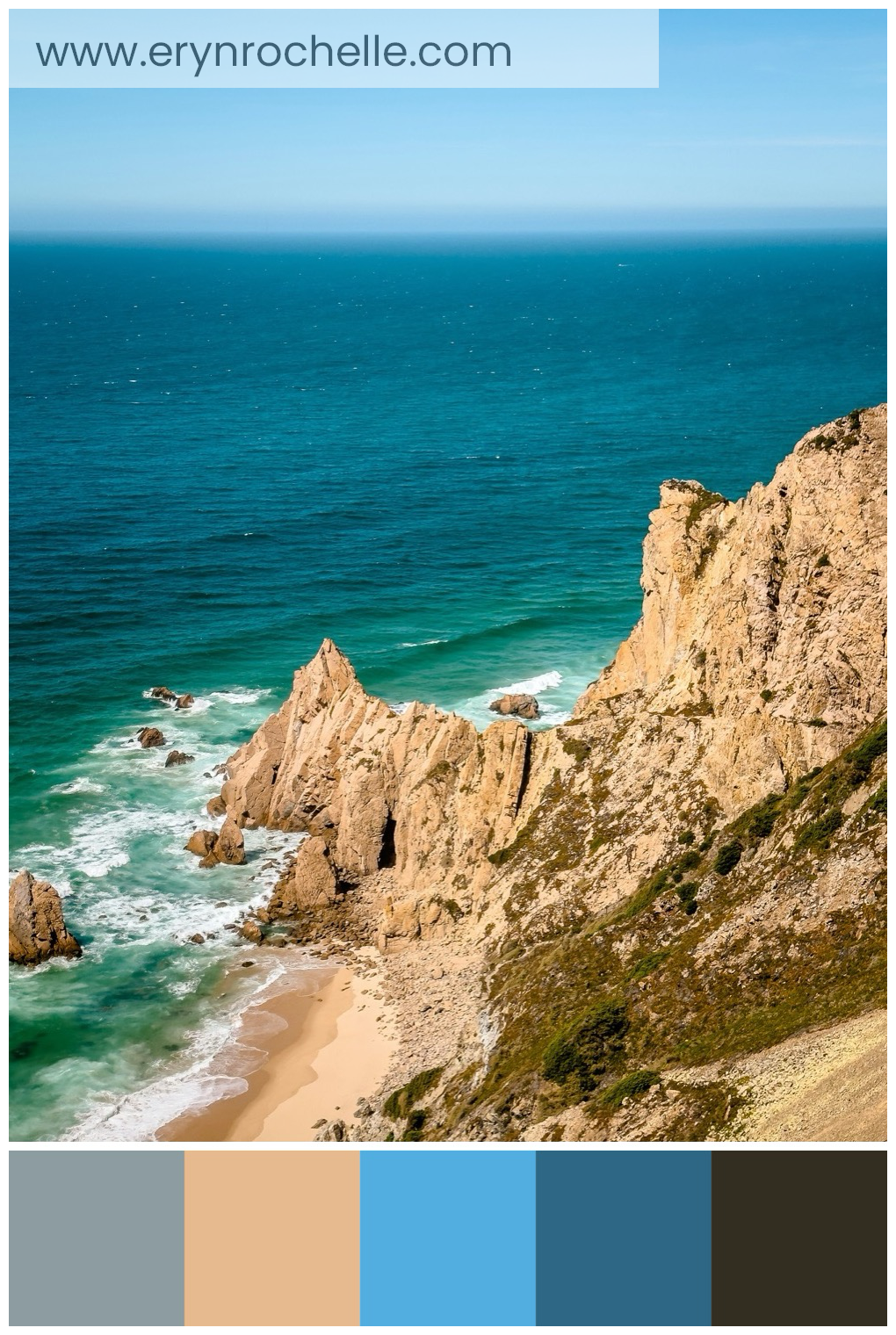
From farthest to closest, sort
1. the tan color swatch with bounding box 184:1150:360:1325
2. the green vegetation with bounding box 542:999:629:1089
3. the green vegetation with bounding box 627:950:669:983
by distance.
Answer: the green vegetation with bounding box 627:950:669:983 < the green vegetation with bounding box 542:999:629:1089 < the tan color swatch with bounding box 184:1150:360:1325

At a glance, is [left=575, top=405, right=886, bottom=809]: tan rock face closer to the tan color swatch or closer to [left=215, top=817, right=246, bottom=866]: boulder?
[left=215, top=817, right=246, bottom=866]: boulder

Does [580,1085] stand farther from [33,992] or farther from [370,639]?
[370,639]

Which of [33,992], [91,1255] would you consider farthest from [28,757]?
[91,1255]

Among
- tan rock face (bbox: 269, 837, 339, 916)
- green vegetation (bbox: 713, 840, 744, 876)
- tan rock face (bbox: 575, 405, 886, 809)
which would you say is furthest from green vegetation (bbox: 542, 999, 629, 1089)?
tan rock face (bbox: 269, 837, 339, 916)

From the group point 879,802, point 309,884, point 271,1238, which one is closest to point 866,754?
point 879,802

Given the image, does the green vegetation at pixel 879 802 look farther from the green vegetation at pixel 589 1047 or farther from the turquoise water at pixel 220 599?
the turquoise water at pixel 220 599

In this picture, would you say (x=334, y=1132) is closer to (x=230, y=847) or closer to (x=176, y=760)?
(x=230, y=847)

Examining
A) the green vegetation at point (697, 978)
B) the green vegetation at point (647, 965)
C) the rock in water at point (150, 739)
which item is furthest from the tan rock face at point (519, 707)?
the green vegetation at point (647, 965)
